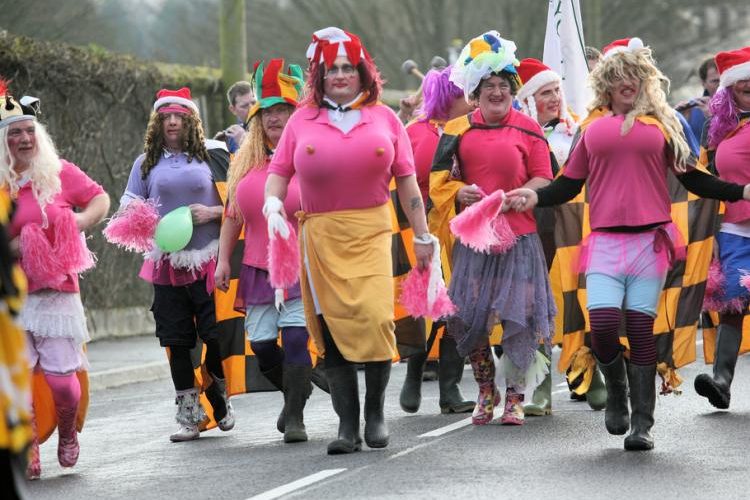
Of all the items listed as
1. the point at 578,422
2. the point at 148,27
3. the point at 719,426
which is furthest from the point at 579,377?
the point at 148,27

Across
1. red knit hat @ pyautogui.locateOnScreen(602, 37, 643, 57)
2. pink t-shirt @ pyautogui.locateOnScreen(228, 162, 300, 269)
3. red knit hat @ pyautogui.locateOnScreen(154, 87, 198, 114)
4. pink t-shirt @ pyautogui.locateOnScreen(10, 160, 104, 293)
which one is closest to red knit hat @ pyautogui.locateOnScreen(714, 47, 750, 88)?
red knit hat @ pyautogui.locateOnScreen(602, 37, 643, 57)

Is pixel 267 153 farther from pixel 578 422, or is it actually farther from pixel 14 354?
pixel 14 354

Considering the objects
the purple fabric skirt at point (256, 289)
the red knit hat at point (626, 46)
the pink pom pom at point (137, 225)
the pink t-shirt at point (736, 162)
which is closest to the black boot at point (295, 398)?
the purple fabric skirt at point (256, 289)

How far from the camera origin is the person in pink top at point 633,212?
7762mm

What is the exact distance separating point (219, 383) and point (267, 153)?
149 centimetres

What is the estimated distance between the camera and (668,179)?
902 cm

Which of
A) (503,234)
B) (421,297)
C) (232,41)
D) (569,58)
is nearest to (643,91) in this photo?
(503,234)

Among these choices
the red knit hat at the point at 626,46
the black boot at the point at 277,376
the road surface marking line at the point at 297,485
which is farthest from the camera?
the black boot at the point at 277,376

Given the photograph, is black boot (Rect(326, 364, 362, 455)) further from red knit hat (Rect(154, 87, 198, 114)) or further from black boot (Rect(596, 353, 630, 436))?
red knit hat (Rect(154, 87, 198, 114))

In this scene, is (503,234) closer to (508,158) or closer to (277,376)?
(508,158)

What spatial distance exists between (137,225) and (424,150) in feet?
6.77

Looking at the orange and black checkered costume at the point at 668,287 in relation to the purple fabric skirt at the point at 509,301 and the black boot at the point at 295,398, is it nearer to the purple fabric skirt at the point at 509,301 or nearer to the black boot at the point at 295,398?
the purple fabric skirt at the point at 509,301

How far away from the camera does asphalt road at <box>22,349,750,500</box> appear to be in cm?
680

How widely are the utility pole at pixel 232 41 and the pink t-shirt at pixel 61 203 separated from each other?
1033cm
